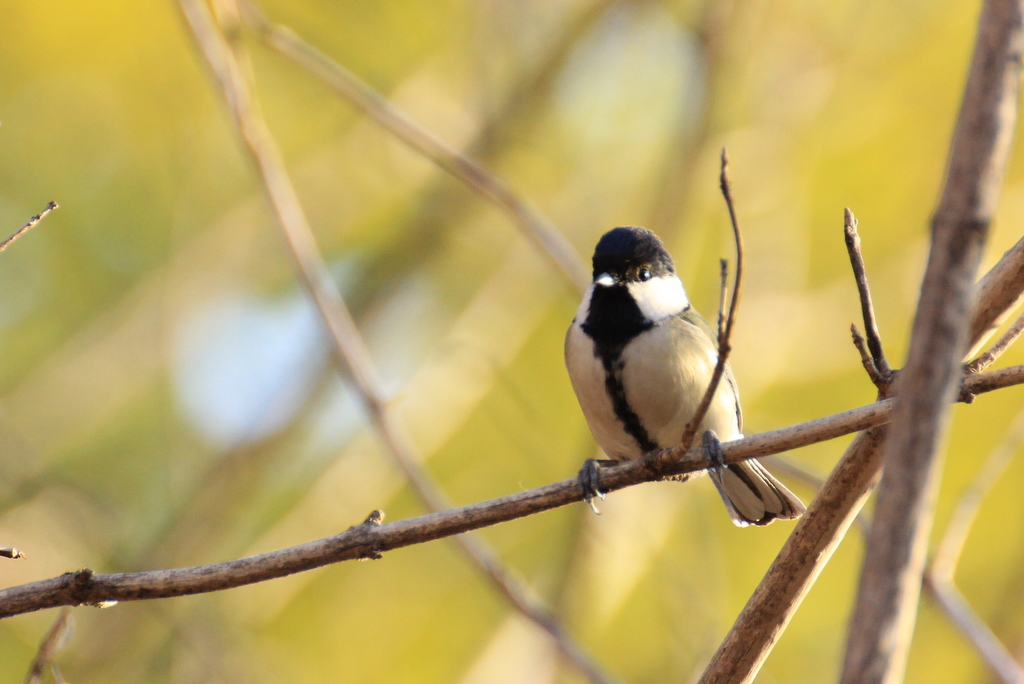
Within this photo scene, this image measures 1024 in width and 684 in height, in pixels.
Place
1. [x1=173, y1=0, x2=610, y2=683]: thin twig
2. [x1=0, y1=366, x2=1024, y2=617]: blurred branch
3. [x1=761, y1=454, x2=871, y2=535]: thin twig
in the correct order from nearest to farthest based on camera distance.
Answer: [x1=0, y1=366, x2=1024, y2=617]: blurred branch
[x1=761, y1=454, x2=871, y2=535]: thin twig
[x1=173, y1=0, x2=610, y2=683]: thin twig

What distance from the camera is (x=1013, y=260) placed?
67.9 inches

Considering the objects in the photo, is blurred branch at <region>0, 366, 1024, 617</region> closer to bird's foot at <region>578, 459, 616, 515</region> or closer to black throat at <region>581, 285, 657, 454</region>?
bird's foot at <region>578, 459, 616, 515</region>

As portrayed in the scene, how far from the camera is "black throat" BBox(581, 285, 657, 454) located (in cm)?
291

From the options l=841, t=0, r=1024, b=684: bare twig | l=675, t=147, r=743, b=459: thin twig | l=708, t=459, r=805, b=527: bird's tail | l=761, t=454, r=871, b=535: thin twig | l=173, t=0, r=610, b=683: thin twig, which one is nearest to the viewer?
l=841, t=0, r=1024, b=684: bare twig

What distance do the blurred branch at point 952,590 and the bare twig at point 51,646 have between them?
2279 mm

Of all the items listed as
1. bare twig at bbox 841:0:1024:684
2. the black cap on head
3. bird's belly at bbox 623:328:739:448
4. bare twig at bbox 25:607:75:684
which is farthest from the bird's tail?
bare twig at bbox 841:0:1024:684

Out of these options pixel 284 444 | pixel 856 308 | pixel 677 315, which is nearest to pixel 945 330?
pixel 677 315

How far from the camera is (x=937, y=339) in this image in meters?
0.90

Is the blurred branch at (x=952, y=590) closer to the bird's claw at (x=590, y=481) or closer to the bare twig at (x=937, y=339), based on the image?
the bird's claw at (x=590, y=481)

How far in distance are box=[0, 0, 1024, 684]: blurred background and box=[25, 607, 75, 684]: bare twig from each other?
10.7ft

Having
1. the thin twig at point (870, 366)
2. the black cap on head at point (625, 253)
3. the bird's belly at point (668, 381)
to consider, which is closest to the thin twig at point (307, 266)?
the bird's belly at point (668, 381)

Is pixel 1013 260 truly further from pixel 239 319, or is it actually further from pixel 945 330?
pixel 239 319

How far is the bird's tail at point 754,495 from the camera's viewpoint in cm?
317

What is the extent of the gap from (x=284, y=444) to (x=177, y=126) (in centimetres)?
265
